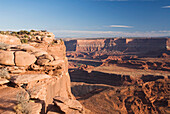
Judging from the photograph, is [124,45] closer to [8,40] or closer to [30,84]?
[8,40]

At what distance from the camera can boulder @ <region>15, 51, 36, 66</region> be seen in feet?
35.7

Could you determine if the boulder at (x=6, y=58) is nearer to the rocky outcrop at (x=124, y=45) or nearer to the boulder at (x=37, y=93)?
the boulder at (x=37, y=93)

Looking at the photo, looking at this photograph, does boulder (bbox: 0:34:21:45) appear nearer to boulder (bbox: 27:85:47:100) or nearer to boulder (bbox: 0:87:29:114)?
boulder (bbox: 0:87:29:114)

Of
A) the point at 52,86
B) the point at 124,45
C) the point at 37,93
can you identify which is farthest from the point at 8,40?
the point at 124,45

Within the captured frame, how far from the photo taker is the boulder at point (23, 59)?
10896 millimetres

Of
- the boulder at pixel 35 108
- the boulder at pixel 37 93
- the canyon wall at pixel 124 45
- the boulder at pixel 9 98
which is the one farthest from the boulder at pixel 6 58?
the canyon wall at pixel 124 45

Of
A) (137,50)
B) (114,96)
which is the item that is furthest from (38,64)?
(137,50)

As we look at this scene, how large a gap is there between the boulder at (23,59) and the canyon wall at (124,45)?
95339 mm

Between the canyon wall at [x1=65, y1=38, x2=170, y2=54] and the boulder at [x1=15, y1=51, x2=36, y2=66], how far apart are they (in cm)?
9534

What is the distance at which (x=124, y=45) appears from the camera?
122750 millimetres

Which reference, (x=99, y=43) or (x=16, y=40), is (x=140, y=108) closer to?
(x=16, y=40)

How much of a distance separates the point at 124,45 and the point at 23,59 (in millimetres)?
119107

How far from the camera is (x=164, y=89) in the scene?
28812 millimetres

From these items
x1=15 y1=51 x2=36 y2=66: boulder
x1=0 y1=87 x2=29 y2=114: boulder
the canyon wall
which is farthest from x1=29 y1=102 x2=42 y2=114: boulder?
the canyon wall
